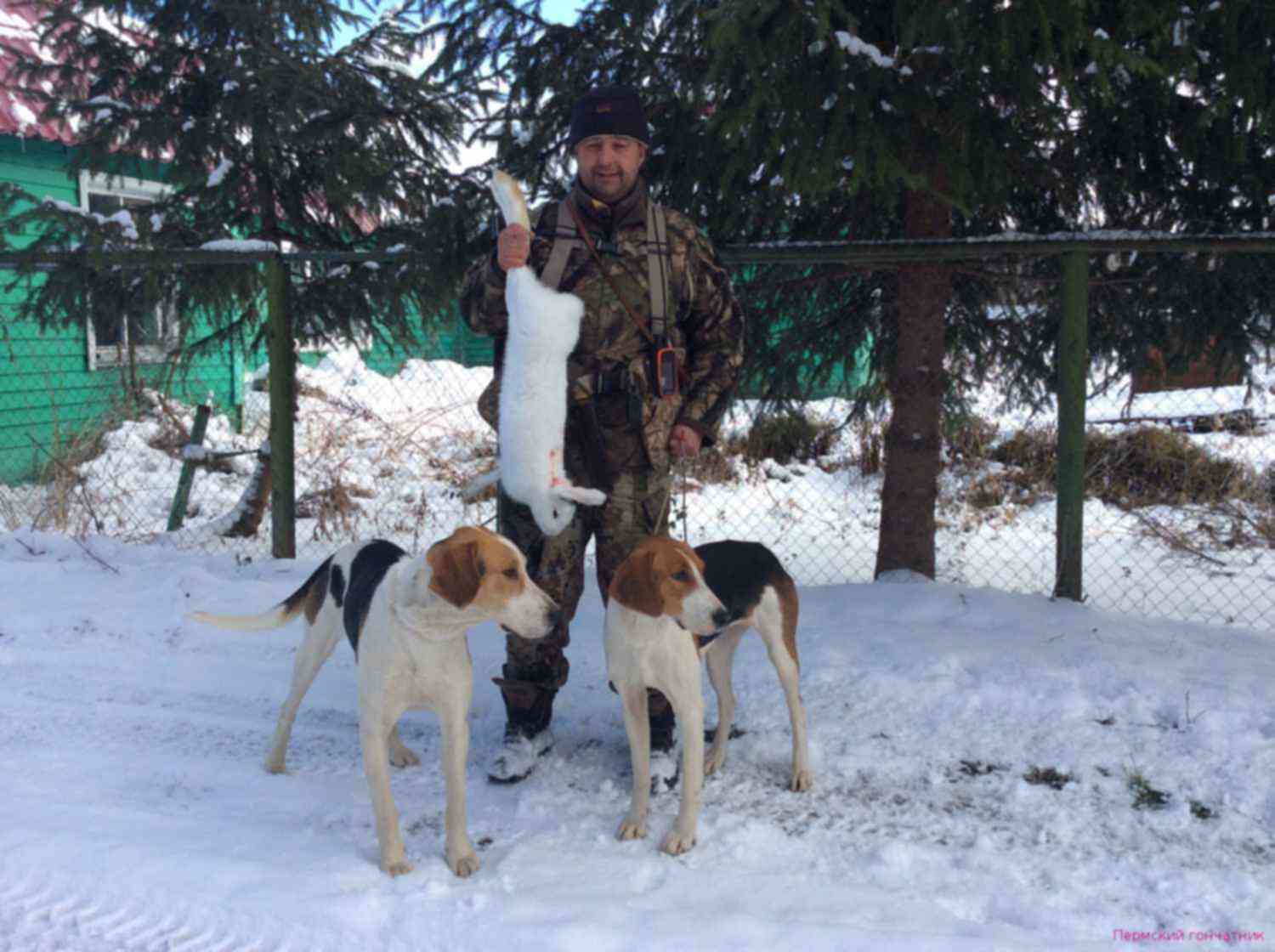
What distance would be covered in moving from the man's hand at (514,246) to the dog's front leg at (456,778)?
139cm

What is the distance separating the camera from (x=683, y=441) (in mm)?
3305

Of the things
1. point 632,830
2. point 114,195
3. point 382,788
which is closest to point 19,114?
point 114,195

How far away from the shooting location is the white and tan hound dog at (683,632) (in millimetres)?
2742

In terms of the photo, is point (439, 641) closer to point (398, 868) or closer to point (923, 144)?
point (398, 868)

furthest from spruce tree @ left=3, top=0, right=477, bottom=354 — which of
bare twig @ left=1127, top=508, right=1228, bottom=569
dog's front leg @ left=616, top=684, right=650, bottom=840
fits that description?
bare twig @ left=1127, top=508, right=1228, bottom=569

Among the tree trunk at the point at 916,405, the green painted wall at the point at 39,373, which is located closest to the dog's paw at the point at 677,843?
the tree trunk at the point at 916,405

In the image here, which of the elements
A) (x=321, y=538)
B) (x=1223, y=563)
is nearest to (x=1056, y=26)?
(x=1223, y=563)

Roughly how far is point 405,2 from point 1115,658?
4847 mm

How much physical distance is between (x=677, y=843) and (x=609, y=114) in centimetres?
234

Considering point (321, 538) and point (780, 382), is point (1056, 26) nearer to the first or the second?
point (780, 382)

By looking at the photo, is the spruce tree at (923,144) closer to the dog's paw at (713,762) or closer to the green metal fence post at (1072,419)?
the green metal fence post at (1072,419)

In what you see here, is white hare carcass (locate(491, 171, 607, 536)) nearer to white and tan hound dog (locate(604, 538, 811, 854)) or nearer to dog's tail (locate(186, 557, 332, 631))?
white and tan hound dog (locate(604, 538, 811, 854))

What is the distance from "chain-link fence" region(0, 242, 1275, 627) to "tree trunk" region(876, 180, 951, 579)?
232mm

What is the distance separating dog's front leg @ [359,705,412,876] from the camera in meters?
2.62
